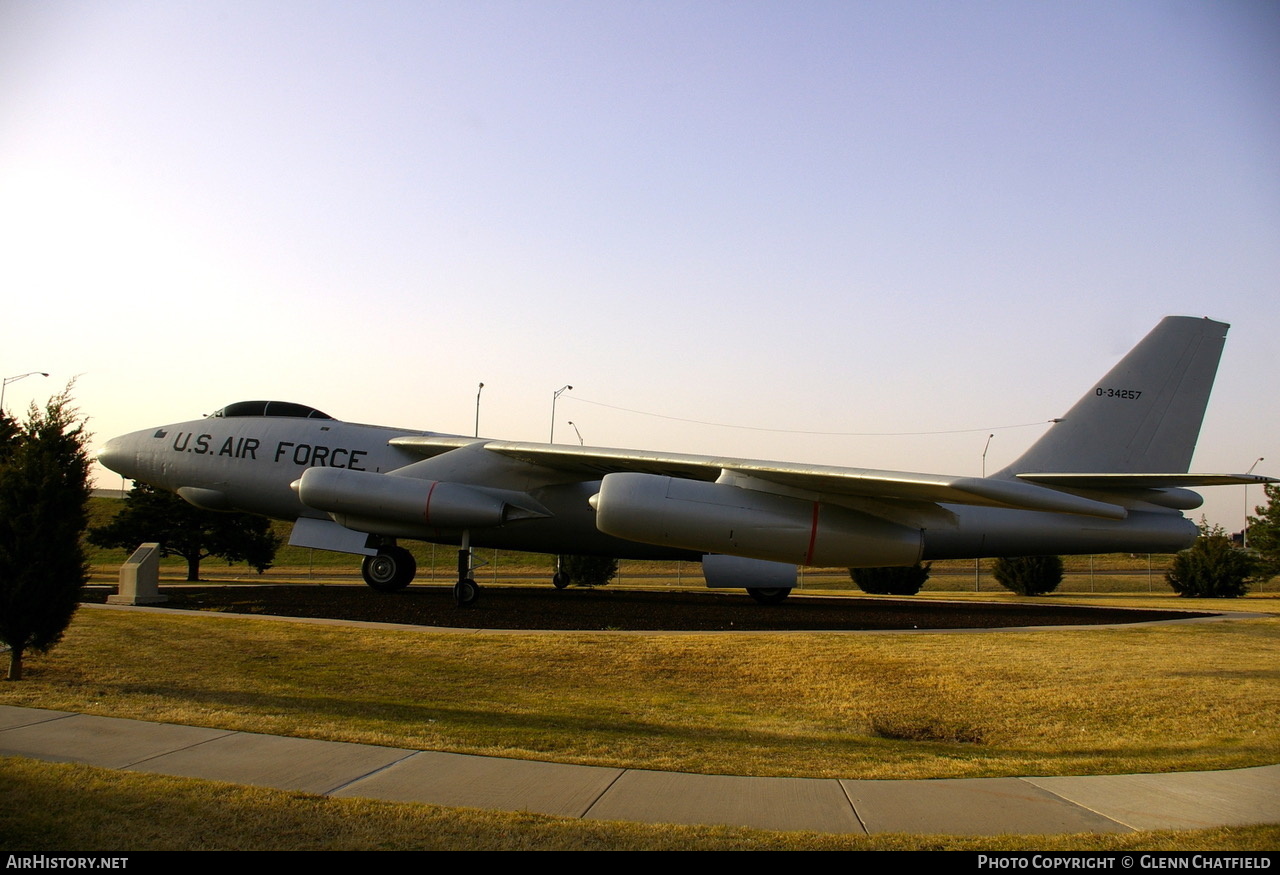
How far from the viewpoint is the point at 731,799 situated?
534cm

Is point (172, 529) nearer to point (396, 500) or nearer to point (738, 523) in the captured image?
point (396, 500)

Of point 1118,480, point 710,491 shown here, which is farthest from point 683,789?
point 1118,480

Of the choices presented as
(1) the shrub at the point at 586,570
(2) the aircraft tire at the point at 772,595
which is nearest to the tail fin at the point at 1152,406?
(2) the aircraft tire at the point at 772,595

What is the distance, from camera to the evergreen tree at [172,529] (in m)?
26.4

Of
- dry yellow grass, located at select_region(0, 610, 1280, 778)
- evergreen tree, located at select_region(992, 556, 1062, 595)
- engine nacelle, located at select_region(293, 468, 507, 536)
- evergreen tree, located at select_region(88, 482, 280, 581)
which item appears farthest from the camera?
evergreen tree, located at select_region(992, 556, 1062, 595)

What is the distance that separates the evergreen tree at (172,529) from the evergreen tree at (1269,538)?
35323 mm

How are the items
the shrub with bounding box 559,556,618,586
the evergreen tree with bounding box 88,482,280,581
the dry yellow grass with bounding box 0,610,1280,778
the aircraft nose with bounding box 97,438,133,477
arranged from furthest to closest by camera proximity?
the shrub with bounding box 559,556,618,586 < the evergreen tree with bounding box 88,482,280,581 < the aircraft nose with bounding box 97,438,133,477 < the dry yellow grass with bounding box 0,610,1280,778

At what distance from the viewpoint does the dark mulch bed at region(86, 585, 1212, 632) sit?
45.3 ft

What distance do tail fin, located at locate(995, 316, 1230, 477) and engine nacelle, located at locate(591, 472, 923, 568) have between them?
6.83 metres

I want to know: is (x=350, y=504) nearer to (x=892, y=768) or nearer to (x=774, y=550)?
(x=774, y=550)

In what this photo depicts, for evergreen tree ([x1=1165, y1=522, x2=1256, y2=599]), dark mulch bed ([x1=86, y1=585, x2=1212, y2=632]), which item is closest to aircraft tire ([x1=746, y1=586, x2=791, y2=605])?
dark mulch bed ([x1=86, y1=585, x2=1212, y2=632])

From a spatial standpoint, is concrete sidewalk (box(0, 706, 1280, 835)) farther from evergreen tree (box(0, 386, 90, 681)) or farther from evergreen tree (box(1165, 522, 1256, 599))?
evergreen tree (box(1165, 522, 1256, 599))

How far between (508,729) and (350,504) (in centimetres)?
898

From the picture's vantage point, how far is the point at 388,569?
1717 centimetres
